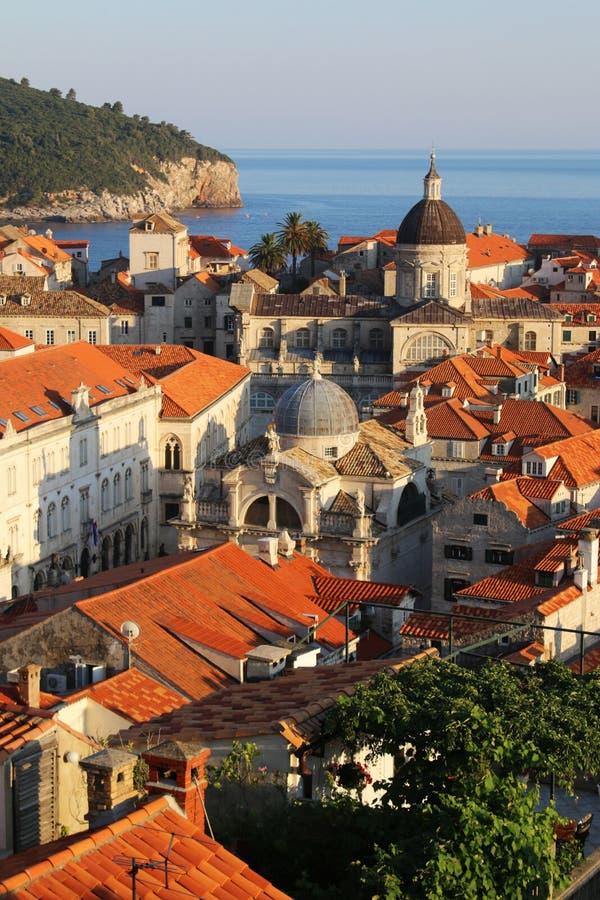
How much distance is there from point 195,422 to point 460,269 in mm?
30198

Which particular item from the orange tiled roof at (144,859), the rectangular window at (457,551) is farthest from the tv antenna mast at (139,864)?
the rectangular window at (457,551)

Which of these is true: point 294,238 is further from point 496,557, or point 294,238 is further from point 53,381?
point 496,557

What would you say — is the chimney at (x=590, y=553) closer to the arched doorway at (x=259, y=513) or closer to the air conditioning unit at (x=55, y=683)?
the arched doorway at (x=259, y=513)

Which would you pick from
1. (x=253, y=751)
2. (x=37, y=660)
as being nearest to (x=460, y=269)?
(x=37, y=660)

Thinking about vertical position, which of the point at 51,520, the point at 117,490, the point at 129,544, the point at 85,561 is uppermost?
the point at 51,520

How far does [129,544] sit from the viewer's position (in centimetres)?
7162

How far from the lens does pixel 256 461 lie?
54.6 meters

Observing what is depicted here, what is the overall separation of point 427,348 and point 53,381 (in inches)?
1245

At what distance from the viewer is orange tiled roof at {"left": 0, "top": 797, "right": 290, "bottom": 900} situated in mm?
18109

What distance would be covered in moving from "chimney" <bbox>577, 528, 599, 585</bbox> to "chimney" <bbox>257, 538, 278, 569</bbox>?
294 inches

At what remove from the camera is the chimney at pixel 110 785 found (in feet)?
65.7

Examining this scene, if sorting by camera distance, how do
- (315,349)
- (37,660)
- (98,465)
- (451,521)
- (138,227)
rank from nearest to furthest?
(37,660) < (451,521) < (98,465) < (315,349) < (138,227)

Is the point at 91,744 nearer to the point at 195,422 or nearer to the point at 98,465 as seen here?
the point at 98,465

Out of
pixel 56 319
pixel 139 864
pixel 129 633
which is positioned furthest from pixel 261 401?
pixel 139 864
